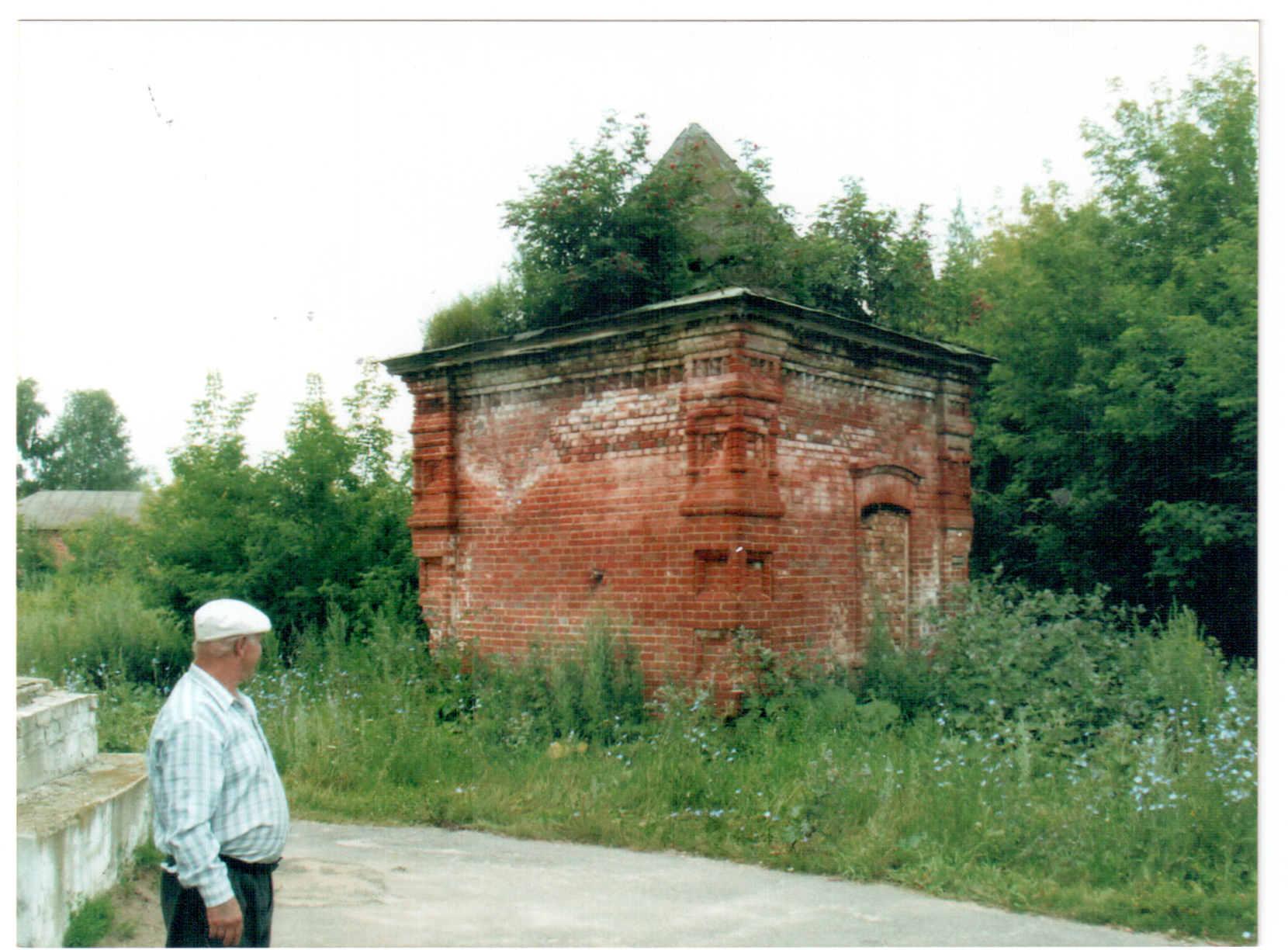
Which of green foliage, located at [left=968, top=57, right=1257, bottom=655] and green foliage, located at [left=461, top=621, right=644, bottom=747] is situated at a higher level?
green foliage, located at [left=968, top=57, right=1257, bottom=655]

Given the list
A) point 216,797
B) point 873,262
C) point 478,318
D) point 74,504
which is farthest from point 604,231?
point 74,504

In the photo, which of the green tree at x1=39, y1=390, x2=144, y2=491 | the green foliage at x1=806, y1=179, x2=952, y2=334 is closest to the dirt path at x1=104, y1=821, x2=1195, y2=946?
the green foliage at x1=806, y1=179, x2=952, y2=334

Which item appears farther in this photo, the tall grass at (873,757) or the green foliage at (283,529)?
the green foliage at (283,529)

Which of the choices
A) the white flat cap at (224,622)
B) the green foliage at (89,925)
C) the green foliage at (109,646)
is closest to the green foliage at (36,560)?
the green foliage at (109,646)

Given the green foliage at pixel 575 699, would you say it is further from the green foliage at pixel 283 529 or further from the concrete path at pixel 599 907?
→ the green foliage at pixel 283 529

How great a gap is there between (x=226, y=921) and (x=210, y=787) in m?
0.44

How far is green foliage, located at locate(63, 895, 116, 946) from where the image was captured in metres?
5.22

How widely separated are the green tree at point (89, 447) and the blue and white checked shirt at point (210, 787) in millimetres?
40046

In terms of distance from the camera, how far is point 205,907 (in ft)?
12.2

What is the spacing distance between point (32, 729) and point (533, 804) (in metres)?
3.57

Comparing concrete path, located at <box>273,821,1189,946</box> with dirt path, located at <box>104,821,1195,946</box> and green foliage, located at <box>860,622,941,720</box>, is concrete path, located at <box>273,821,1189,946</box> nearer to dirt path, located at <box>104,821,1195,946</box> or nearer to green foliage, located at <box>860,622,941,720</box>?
dirt path, located at <box>104,821,1195,946</box>

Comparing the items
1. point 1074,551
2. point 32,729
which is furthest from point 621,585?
point 1074,551

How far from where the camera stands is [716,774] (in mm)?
8008

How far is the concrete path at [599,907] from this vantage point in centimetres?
561
